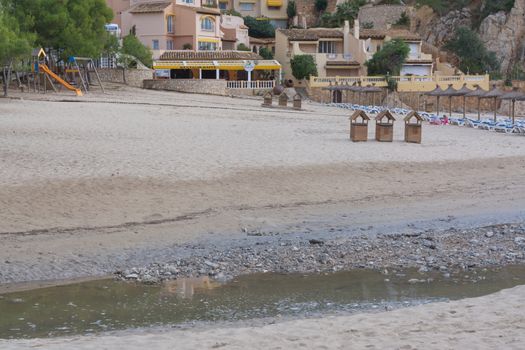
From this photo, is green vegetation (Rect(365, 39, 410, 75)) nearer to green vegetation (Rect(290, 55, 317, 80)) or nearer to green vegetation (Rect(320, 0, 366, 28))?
green vegetation (Rect(290, 55, 317, 80))

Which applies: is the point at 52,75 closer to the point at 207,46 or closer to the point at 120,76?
the point at 120,76

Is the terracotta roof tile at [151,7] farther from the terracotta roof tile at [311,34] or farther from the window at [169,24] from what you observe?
the terracotta roof tile at [311,34]

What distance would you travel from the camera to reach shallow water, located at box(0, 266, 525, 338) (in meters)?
8.97

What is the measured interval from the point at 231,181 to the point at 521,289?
339 inches

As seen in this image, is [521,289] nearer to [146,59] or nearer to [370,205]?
[370,205]

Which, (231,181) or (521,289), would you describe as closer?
(521,289)

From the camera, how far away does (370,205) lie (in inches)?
624

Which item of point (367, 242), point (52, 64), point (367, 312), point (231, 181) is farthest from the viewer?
point (52, 64)

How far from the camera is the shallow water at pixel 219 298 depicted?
8969 mm

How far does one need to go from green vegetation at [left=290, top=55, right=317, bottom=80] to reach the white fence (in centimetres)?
476

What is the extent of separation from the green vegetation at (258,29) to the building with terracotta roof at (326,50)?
32.8 feet

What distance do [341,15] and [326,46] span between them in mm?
10770

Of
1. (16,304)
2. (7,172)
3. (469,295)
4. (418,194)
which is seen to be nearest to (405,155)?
(418,194)

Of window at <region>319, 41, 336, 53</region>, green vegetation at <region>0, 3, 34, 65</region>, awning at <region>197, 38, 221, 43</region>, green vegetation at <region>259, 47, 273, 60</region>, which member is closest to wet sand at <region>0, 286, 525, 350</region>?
green vegetation at <region>0, 3, 34, 65</region>
